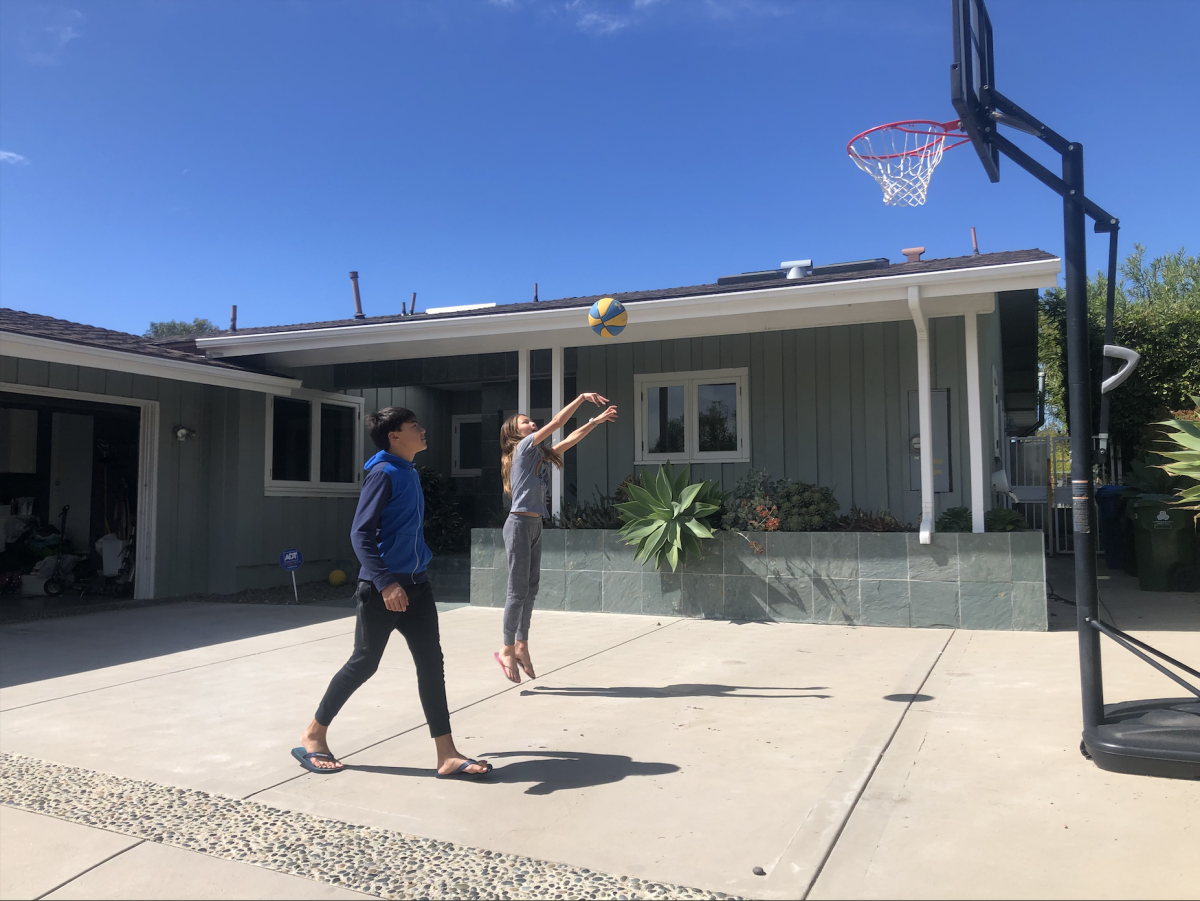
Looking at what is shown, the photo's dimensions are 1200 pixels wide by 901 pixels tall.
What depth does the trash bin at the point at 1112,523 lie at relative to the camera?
40.2 feet

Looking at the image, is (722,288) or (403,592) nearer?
(403,592)

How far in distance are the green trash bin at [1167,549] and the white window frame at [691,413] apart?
14.8 feet

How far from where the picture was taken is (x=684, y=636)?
7215mm

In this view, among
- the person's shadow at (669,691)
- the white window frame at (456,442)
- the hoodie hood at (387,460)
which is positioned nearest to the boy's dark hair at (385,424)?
the hoodie hood at (387,460)

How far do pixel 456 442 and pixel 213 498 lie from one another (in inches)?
174

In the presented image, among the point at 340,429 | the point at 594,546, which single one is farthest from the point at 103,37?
the point at 594,546

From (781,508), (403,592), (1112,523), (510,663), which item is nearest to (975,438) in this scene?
(781,508)

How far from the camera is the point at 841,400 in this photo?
9.82m

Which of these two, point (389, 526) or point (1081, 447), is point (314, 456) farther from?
point (1081, 447)

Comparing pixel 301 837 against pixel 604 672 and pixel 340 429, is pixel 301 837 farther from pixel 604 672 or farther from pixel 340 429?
pixel 340 429

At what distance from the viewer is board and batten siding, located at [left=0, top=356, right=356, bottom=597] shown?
1014 cm

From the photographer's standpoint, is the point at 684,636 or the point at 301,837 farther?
the point at 684,636

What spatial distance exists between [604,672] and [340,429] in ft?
25.2

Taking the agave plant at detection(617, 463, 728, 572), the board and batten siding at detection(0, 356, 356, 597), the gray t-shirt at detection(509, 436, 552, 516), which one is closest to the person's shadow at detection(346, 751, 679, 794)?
the gray t-shirt at detection(509, 436, 552, 516)
